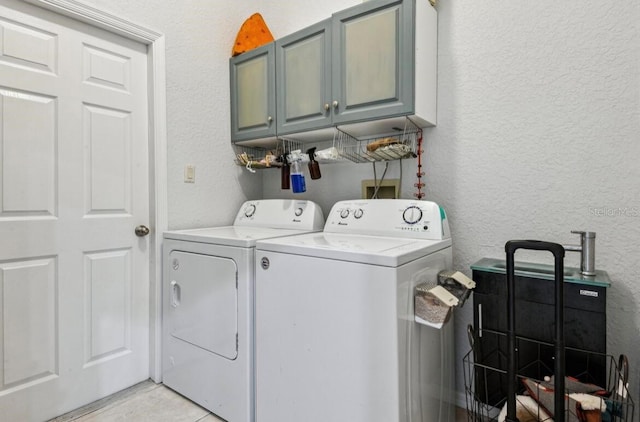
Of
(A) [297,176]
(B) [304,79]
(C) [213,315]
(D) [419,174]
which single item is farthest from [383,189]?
(C) [213,315]

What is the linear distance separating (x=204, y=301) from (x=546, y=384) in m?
1.48

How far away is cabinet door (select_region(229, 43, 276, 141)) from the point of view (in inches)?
83.5

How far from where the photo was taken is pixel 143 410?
1.68 metres

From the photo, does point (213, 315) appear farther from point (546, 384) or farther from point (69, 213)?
point (546, 384)

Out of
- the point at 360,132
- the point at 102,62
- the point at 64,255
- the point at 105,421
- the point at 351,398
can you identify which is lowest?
the point at 105,421

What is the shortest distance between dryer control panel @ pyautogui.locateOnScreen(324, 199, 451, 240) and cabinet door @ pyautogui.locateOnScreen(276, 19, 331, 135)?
19.9 inches

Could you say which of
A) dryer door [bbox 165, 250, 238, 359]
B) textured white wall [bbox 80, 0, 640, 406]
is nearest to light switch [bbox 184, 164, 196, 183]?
textured white wall [bbox 80, 0, 640, 406]

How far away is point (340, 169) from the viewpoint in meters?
2.16

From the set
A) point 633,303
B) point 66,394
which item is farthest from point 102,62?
point 633,303

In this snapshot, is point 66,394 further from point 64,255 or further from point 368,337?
point 368,337

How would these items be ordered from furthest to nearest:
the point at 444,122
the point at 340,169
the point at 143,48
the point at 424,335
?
the point at 340,169 → the point at 143,48 → the point at 444,122 → the point at 424,335

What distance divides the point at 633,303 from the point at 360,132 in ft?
4.80

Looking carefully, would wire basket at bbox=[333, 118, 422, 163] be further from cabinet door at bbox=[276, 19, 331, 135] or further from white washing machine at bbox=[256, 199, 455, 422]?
white washing machine at bbox=[256, 199, 455, 422]

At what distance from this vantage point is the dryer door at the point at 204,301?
1.54 m
